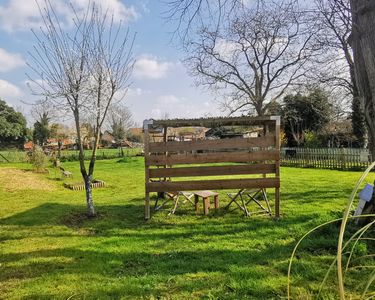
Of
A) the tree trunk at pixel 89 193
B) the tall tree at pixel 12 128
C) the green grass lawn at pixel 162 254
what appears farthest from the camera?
the tall tree at pixel 12 128

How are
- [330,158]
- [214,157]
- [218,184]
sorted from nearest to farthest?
[218,184] < [214,157] < [330,158]

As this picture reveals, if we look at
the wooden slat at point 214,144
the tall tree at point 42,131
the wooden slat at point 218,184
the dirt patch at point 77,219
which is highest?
the tall tree at point 42,131

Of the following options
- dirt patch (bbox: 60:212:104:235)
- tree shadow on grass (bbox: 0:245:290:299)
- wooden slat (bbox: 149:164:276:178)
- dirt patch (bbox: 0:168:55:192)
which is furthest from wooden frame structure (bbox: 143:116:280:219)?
dirt patch (bbox: 0:168:55:192)

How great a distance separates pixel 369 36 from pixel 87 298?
410cm

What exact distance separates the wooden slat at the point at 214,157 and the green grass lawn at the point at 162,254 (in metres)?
1.20

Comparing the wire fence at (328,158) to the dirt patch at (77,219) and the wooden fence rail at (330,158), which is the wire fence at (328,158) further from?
the dirt patch at (77,219)

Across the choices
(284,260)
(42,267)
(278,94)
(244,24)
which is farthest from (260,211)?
(278,94)

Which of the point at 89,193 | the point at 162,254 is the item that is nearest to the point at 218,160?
the point at 89,193

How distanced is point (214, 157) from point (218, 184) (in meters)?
0.59

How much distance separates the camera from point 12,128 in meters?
40.4

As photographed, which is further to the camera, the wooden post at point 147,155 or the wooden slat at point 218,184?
the wooden post at point 147,155

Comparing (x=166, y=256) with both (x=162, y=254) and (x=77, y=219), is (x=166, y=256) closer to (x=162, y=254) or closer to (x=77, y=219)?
(x=162, y=254)

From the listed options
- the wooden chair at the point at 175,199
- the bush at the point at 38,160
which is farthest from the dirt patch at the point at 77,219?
the bush at the point at 38,160

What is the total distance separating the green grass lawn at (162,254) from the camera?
3467 mm
